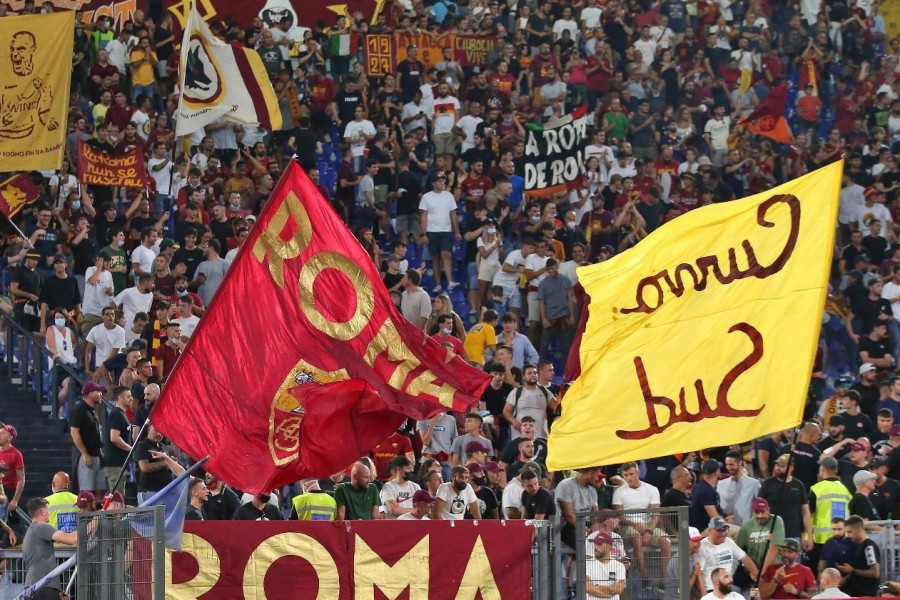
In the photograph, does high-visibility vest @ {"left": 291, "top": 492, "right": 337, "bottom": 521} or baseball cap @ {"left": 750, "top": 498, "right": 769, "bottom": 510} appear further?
baseball cap @ {"left": 750, "top": 498, "right": 769, "bottom": 510}

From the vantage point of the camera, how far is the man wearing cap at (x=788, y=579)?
55.3ft

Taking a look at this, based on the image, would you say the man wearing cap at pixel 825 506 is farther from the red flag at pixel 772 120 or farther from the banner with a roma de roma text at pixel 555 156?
the red flag at pixel 772 120

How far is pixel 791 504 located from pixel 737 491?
560 mm

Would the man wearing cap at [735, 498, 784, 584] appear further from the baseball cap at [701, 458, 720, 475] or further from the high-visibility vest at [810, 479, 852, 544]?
the high-visibility vest at [810, 479, 852, 544]

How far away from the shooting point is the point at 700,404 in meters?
13.4

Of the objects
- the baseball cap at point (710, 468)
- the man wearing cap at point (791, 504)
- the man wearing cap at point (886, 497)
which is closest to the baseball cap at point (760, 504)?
the man wearing cap at point (791, 504)

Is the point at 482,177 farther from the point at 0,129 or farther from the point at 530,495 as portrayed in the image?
the point at 530,495

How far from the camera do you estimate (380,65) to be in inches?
1231

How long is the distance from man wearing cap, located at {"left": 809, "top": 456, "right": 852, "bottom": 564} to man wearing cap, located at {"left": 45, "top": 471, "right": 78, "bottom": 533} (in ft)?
22.4

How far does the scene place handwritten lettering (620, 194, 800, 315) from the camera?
44.8 ft

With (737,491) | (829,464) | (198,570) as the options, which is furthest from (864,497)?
(198,570)

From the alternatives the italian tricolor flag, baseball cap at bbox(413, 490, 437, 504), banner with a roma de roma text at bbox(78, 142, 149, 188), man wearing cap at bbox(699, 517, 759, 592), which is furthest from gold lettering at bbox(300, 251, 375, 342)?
the italian tricolor flag

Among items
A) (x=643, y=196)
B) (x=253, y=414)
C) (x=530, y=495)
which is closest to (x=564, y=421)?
Result: (x=253, y=414)

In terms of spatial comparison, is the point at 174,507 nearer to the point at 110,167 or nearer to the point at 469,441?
the point at 469,441
